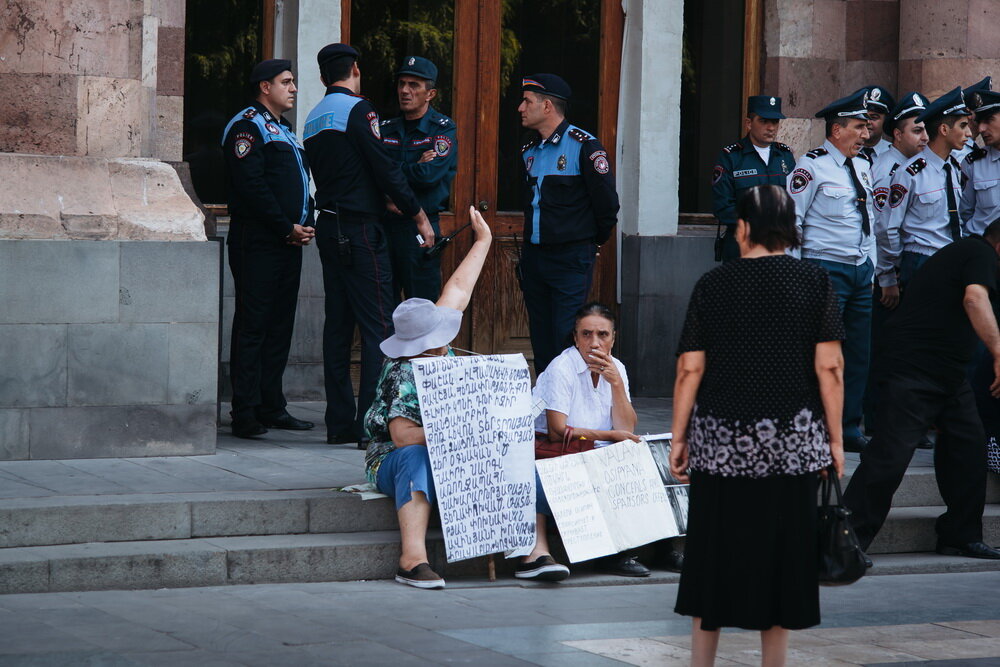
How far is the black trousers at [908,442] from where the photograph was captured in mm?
7211

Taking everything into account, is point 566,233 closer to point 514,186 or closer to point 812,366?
point 514,186

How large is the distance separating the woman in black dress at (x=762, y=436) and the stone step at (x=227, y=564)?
202cm

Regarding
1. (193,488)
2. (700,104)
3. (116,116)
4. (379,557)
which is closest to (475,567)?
(379,557)

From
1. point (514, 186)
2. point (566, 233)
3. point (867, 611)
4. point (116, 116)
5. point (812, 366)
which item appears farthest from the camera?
point (514, 186)

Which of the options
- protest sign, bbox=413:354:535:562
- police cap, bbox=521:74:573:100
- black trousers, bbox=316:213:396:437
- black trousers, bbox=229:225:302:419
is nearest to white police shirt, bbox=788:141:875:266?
police cap, bbox=521:74:573:100

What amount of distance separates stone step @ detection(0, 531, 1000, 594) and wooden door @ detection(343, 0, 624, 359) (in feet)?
13.3

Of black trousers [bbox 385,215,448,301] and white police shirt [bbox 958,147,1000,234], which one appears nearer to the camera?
black trousers [bbox 385,215,448,301]

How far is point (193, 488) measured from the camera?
7.00 meters

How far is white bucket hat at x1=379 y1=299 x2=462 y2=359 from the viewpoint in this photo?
681 centimetres

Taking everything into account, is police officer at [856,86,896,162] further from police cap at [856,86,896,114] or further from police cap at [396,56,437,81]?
police cap at [396,56,437,81]

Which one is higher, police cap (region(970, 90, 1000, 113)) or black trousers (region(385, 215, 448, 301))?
police cap (region(970, 90, 1000, 113))

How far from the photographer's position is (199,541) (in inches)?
262

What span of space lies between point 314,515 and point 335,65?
268 centimetres

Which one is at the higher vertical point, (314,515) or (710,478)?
(710,478)
